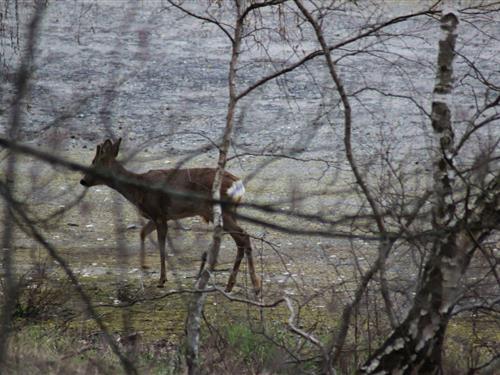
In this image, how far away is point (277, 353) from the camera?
6715 mm

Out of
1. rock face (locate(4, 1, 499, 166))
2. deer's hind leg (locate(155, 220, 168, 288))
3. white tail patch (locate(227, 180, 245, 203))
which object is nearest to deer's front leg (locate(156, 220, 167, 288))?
deer's hind leg (locate(155, 220, 168, 288))

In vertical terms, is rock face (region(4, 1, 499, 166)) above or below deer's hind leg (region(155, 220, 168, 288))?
above

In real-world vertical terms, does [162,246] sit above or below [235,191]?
below

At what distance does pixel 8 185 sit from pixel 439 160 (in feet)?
10.8

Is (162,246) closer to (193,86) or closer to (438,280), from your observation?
(438,280)

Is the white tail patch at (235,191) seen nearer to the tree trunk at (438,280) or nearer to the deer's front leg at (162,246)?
the deer's front leg at (162,246)

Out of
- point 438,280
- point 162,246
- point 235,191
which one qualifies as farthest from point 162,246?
point 438,280

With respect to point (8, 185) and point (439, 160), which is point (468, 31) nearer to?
point (439, 160)

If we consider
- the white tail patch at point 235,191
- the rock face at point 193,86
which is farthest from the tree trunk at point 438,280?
the rock face at point 193,86

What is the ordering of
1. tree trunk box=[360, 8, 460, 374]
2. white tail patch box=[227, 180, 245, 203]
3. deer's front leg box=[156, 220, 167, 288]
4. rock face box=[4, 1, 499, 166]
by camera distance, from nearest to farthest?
tree trunk box=[360, 8, 460, 374] < white tail patch box=[227, 180, 245, 203] < deer's front leg box=[156, 220, 167, 288] < rock face box=[4, 1, 499, 166]

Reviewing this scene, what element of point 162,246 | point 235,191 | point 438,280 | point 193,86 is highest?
point 193,86

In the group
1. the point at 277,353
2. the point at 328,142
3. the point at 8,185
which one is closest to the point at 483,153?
the point at 277,353

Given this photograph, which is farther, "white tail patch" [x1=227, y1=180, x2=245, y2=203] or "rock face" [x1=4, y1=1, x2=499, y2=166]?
"rock face" [x1=4, y1=1, x2=499, y2=166]

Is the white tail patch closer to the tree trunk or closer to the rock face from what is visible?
the tree trunk
